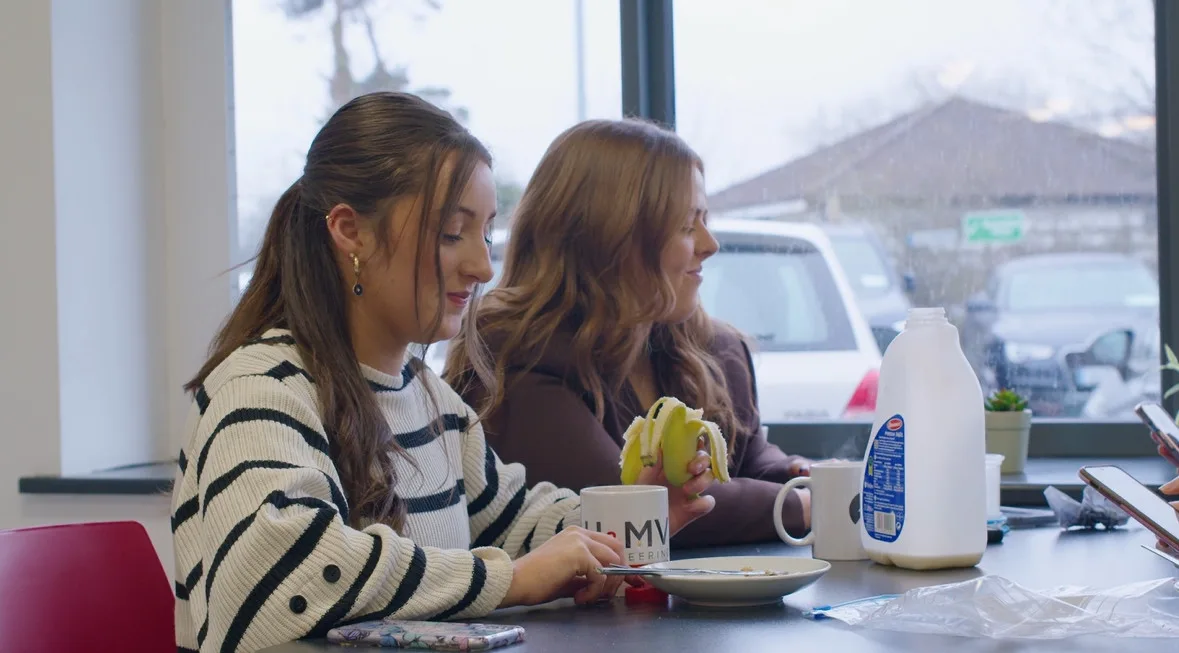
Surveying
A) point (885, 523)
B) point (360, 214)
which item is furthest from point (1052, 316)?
point (360, 214)

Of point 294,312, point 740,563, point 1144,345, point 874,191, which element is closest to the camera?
point 740,563

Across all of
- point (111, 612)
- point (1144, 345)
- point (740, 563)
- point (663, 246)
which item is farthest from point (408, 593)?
point (1144, 345)

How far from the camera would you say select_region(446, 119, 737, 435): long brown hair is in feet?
5.82

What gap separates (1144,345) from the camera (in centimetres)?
244

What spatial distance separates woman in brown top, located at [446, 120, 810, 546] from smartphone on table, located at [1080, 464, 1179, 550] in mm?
476

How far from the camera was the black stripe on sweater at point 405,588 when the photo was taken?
1.03 m

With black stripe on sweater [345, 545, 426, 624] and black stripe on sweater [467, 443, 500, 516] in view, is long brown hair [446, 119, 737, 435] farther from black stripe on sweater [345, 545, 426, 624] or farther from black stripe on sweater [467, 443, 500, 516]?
black stripe on sweater [345, 545, 426, 624]

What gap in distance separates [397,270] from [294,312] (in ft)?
0.37

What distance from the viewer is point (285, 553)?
1007 mm

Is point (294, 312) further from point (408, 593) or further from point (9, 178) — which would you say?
point (9, 178)

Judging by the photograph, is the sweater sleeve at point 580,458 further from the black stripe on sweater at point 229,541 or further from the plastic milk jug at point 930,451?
the black stripe on sweater at point 229,541

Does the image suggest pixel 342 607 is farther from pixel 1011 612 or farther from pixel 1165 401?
pixel 1165 401

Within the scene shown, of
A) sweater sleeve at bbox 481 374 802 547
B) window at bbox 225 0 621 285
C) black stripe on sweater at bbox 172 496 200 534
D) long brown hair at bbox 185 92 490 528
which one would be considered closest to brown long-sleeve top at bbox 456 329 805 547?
sweater sleeve at bbox 481 374 802 547

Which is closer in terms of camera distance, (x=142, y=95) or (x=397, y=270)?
(x=397, y=270)
